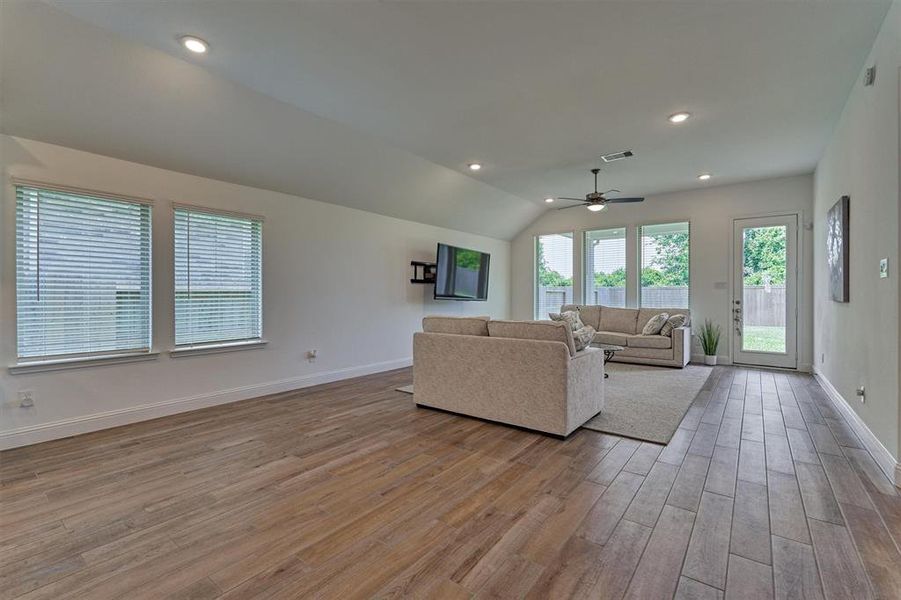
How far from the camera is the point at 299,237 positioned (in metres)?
4.99

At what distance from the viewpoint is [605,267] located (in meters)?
7.80

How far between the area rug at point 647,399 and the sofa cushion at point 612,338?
46 centimetres

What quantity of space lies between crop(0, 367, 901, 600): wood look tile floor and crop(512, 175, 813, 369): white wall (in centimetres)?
343

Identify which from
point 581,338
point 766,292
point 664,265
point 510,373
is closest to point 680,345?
point 766,292

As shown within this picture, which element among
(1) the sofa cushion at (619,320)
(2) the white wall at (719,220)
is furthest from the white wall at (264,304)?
(2) the white wall at (719,220)

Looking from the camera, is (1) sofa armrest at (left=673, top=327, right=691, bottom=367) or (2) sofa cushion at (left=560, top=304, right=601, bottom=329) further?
(2) sofa cushion at (left=560, top=304, right=601, bottom=329)

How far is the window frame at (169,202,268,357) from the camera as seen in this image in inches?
154

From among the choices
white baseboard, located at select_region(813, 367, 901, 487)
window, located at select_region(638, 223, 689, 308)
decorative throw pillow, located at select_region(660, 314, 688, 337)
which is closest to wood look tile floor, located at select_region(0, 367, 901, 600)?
white baseboard, located at select_region(813, 367, 901, 487)

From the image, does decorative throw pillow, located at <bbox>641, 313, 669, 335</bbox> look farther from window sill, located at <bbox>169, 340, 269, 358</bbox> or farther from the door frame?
window sill, located at <bbox>169, 340, 269, 358</bbox>

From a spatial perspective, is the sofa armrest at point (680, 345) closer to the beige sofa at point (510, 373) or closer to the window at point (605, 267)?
the window at point (605, 267)

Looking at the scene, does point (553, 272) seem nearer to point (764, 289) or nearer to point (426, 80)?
point (764, 289)

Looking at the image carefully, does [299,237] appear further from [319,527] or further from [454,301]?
[319,527]

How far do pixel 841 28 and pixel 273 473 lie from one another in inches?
187

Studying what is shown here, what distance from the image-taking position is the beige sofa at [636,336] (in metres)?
6.12
